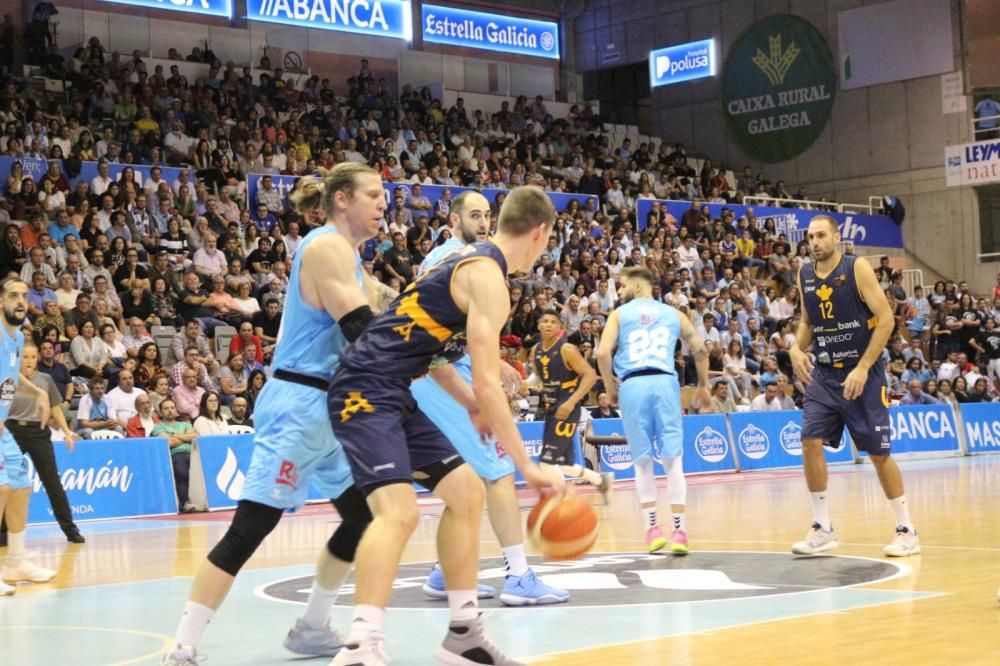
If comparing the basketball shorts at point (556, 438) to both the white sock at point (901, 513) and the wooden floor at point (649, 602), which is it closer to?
the wooden floor at point (649, 602)

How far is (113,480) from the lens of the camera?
617 inches

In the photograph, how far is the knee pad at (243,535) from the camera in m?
5.52

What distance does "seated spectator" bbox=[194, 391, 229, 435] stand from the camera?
1661 centimetres

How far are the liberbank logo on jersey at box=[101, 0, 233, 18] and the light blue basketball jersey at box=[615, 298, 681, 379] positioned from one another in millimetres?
19544

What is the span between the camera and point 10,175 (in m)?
20.1

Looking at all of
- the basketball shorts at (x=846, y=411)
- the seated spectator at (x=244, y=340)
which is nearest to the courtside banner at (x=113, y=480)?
the seated spectator at (x=244, y=340)

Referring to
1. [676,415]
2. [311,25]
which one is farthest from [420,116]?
[676,415]

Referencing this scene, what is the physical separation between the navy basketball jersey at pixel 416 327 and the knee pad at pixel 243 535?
75cm

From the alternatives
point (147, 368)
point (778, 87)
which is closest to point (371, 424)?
point (147, 368)

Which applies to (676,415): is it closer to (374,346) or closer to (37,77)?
(374,346)

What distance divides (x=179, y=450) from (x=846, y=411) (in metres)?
9.12

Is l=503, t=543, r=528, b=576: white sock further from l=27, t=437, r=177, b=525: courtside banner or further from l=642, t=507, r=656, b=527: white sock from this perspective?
l=27, t=437, r=177, b=525: courtside banner

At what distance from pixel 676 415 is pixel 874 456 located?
1.49 m

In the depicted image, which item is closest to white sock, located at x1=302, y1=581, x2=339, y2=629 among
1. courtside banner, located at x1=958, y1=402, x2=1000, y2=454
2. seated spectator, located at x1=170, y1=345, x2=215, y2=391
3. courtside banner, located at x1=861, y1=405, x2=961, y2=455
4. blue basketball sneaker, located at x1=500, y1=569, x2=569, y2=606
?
blue basketball sneaker, located at x1=500, y1=569, x2=569, y2=606
